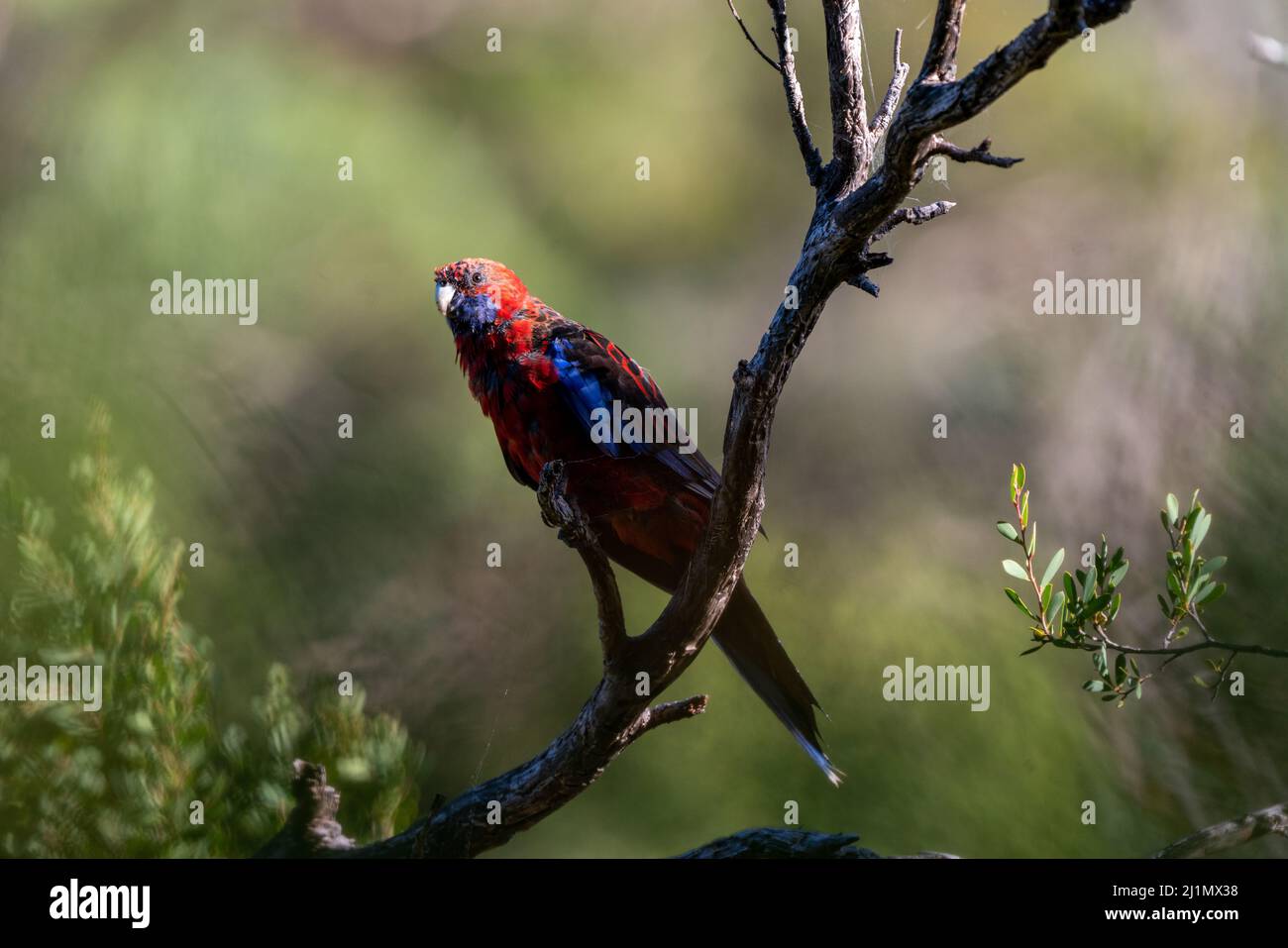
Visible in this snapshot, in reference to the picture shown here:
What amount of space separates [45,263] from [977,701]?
2.57 metres

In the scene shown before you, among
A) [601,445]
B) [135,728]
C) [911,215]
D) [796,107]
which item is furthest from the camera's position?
[135,728]

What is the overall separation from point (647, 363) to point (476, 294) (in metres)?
0.59

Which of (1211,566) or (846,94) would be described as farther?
(1211,566)

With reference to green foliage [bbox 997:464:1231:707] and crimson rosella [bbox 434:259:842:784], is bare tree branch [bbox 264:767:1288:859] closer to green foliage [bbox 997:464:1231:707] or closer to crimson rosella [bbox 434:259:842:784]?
crimson rosella [bbox 434:259:842:784]

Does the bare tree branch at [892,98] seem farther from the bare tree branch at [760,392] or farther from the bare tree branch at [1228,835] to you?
the bare tree branch at [1228,835]

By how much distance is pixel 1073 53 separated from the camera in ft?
9.24

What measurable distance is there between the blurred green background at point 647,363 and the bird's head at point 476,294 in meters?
0.41

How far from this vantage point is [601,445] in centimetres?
225

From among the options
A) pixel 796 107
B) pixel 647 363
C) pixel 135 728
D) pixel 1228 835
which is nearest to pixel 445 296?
A: pixel 647 363

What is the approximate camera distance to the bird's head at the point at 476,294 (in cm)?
240

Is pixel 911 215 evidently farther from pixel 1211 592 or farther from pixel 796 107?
pixel 1211 592
